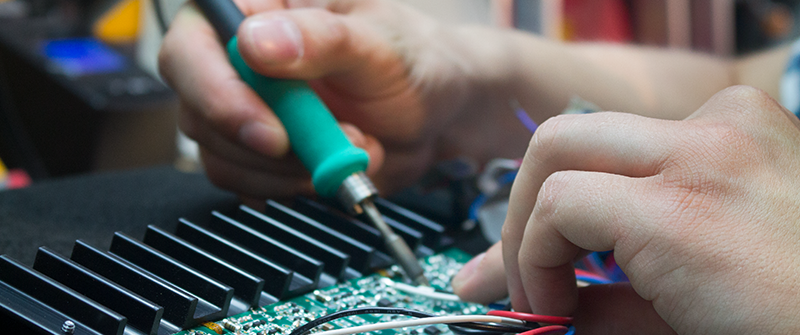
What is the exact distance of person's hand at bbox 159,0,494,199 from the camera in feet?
2.11

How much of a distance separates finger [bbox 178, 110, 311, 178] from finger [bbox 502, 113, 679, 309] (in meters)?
0.42

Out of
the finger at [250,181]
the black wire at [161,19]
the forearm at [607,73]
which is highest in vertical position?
the forearm at [607,73]

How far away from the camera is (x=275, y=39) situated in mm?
613

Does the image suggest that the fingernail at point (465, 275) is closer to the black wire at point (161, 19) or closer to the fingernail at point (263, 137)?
the fingernail at point (263, 137)

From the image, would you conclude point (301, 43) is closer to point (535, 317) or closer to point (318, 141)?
point (318, 141)

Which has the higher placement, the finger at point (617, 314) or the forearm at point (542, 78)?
the forearm at point (542, 78)

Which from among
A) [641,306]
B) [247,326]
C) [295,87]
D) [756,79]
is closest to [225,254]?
[247,326]

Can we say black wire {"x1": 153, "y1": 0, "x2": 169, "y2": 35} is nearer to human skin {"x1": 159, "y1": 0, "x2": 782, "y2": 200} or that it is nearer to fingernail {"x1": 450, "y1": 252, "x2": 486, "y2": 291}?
human skin {"x1": 159, "y1": 0, "x2": 782, "y2": 200}

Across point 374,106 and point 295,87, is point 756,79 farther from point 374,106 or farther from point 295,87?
point 295,87

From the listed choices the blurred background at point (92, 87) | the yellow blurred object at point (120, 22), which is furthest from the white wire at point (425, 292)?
the yellow blurred object at point (120, 22)

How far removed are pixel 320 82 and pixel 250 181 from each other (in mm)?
164

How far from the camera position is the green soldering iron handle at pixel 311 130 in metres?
0.60

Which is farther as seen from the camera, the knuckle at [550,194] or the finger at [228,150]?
the finger at [228,150]

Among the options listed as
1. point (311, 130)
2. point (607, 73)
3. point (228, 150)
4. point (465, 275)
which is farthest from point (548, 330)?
point (607, 73)
